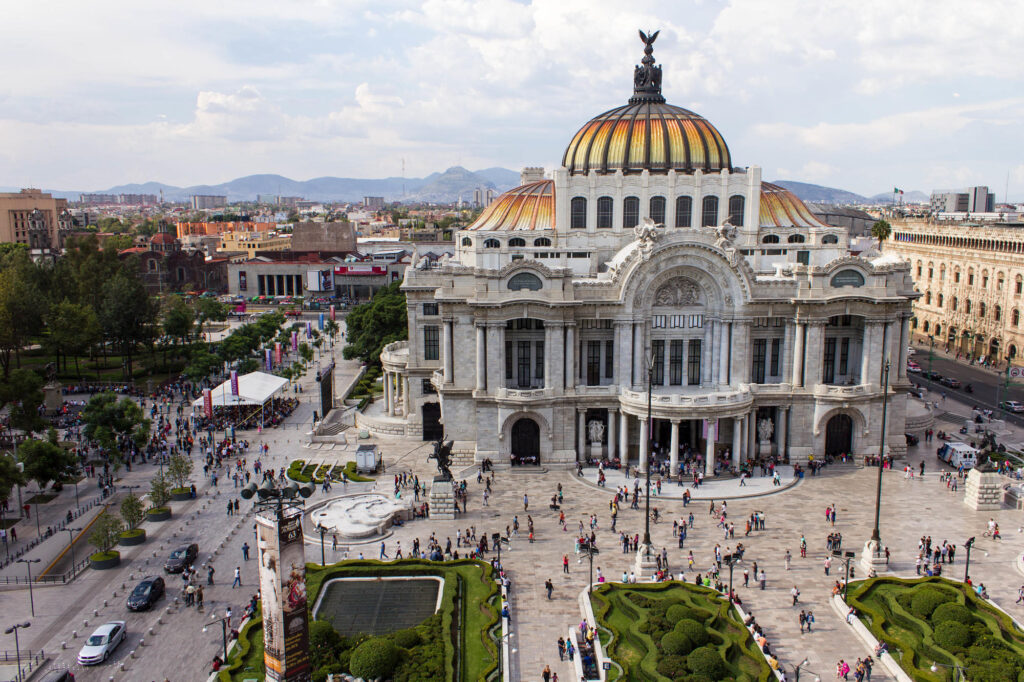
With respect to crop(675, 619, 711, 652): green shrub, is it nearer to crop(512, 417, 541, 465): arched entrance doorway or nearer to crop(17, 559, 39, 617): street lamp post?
crop(512, 417, 541, 465): arched entrance doorway

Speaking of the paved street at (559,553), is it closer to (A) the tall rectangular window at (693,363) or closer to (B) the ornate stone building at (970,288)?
(A) the tall rectangular window at (693,363)

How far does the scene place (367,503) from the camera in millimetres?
55469

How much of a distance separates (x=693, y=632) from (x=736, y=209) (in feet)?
146

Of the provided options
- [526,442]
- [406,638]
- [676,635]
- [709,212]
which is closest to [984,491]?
[676,635]

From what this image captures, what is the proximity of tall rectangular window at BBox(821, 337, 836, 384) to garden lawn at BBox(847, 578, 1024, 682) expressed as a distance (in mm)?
26387

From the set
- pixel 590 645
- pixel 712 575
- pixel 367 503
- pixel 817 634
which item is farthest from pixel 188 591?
pixel 817 634

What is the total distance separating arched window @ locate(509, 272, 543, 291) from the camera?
63062 millimetres

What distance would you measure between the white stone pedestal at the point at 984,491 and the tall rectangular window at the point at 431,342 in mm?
41643

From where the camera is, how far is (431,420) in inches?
2849

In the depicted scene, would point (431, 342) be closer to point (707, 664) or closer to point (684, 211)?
point (684, 211)

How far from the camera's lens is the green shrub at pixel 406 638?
36.5 meters

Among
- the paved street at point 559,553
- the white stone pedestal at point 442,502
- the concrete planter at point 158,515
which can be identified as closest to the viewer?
the paved street at point 559,553

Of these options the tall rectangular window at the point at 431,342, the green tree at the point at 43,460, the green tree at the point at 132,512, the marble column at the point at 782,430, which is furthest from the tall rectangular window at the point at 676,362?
the green tree at the point at 43,460

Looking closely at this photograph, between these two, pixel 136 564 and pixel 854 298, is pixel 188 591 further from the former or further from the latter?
pixel 854 298
